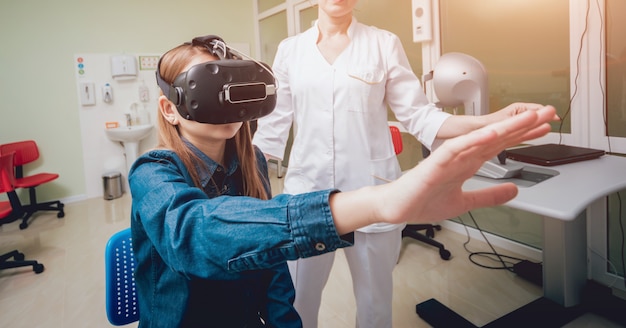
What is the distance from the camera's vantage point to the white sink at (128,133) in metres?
4.47

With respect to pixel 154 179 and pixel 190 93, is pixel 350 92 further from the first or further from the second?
pixel 154 179

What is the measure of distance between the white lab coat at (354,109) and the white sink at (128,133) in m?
3.58

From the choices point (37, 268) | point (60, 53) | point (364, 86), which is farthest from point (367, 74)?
point (60, 53)

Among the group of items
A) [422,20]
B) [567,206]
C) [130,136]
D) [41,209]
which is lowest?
[41,209]

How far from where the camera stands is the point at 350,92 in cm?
138

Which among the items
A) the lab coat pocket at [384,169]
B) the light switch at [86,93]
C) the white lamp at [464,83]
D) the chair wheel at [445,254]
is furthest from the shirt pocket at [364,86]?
the light switch at [86,93]

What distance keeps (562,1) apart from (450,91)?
112 cm

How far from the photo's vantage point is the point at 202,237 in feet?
1.62

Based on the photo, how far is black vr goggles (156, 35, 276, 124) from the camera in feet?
2.31

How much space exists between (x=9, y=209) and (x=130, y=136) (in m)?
2.08

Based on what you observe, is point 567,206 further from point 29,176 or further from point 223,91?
point 29,176

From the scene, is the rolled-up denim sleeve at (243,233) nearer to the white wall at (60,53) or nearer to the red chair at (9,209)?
the red chair at (9,209)

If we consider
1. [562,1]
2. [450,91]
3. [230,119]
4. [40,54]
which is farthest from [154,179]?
[40,54]

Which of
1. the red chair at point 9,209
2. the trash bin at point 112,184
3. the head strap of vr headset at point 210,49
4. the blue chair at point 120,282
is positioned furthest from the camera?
the trash bin at point 112,184
